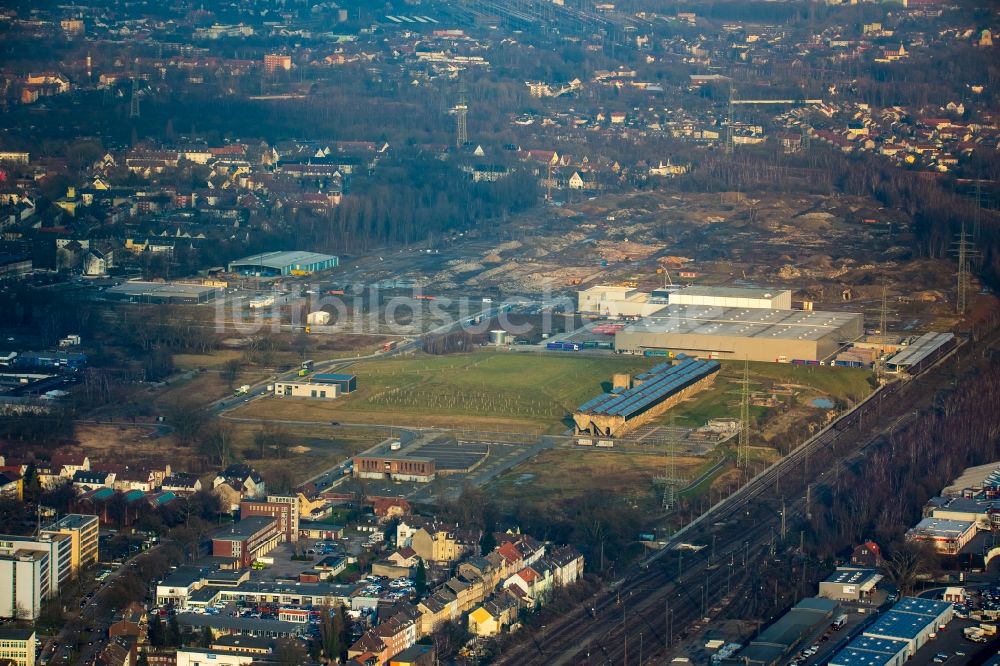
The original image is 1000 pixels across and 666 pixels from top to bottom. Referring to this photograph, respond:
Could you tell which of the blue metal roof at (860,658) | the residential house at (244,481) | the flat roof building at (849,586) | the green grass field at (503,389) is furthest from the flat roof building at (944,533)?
the residential house at (244,481)

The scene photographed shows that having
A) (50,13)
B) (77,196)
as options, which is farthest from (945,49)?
(77,196)

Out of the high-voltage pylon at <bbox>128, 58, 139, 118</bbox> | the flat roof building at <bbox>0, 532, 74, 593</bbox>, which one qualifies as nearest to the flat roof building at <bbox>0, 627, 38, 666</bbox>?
the flat roof building at <bbox>0, 532, 74, 593</bbox>

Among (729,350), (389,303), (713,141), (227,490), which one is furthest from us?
(713,141)

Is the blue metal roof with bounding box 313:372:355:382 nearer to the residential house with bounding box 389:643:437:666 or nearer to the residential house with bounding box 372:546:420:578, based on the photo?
the residential house with bounding box 372:546:420:578

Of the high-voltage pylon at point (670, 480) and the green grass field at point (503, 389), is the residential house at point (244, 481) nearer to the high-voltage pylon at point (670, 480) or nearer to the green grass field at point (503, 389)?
the green grass field at point (503, 389)

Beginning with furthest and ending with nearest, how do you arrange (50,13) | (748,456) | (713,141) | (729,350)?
(50,13), (713,141), (729,350), (748,456)

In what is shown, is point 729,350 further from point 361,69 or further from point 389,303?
point 361,69
